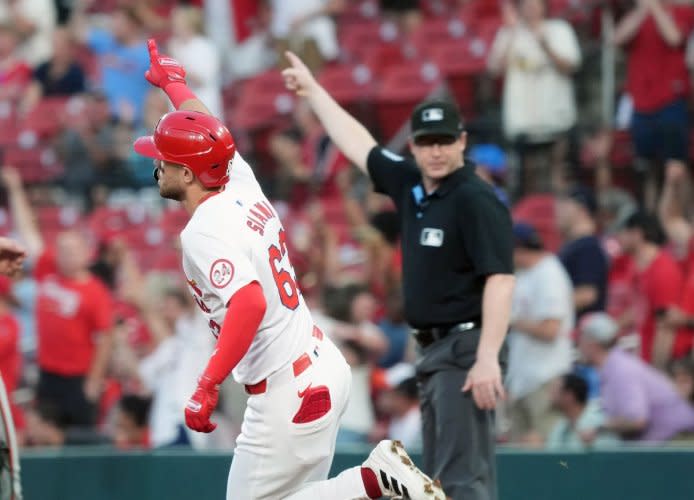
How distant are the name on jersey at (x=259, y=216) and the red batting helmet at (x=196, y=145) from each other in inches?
6.6

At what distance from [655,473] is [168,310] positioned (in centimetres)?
377

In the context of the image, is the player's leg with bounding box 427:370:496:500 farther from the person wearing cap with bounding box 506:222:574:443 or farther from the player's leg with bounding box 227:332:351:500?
the person wearing cap with bounding box 506:222:574:443

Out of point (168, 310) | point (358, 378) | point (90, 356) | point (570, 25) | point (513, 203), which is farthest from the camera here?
point (570, 25)

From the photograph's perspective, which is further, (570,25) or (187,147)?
(570,25)

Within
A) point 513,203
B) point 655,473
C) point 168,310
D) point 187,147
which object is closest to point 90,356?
point 168,310

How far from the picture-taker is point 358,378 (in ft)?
27.8

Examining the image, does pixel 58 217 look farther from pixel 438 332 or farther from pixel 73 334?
pixel 438 332

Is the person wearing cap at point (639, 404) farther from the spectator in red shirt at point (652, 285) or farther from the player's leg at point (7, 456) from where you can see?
the player's leg at point (7, 456)

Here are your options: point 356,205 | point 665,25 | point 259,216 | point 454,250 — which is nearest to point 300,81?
point 454,250

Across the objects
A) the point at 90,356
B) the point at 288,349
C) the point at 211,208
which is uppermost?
the point at 211,208

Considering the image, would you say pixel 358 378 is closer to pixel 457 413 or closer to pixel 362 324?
pixel 362 324

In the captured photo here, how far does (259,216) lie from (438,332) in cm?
118

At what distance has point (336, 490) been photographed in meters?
5.25

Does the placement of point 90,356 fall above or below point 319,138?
below
